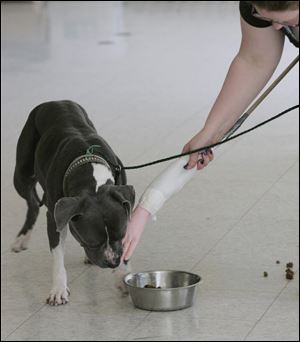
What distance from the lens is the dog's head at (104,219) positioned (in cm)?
330

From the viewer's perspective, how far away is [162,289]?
12.2 ft

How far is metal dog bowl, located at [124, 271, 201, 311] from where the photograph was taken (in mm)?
3734

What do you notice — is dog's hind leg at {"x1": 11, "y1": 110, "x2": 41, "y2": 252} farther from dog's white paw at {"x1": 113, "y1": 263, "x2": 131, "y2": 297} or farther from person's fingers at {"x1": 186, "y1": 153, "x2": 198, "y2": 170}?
person's fingers at {"x1": 186, "y1": 153, "x2": 198, "y2": 170}

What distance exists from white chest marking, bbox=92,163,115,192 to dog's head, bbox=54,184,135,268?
0.06 metres

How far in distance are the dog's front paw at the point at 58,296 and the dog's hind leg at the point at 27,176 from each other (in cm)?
57

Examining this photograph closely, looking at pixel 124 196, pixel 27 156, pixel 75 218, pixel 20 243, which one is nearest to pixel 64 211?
pixel 75 218

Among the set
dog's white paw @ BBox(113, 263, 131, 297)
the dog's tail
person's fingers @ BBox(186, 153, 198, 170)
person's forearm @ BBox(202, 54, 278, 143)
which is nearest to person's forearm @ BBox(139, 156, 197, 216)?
person's fingers @ BBox(186, 153, 198, 170)

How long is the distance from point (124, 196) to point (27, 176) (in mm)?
1046

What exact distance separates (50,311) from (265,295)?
91cm

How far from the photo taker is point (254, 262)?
423 cm

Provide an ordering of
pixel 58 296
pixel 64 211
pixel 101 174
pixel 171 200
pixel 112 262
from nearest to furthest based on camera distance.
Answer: pixel 64 211
pixel 112 262
pixel 101 174
pixel 58 296
pixel 171 200

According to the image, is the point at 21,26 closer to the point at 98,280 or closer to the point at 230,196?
the point at 230,196

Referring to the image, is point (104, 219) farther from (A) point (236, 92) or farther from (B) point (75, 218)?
(A) point (236, 92)

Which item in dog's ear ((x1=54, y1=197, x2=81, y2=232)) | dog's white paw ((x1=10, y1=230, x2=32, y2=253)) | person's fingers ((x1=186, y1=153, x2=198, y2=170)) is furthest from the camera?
dog's white paw ((x1=10, y1=230, x2=32, y2=253))
